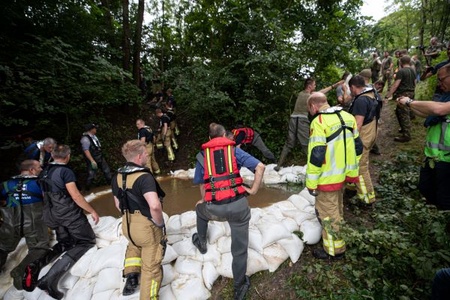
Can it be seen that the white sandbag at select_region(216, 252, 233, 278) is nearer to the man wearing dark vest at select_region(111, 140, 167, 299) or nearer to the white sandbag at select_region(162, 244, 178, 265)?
the white sandbag at select_region(162, 244, 178, 265)

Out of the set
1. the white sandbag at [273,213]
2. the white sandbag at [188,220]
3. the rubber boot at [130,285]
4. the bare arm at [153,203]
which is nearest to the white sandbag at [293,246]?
the white sandbag at [273,213]

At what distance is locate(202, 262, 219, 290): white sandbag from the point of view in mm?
2481

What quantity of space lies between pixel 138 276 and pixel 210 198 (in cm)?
120

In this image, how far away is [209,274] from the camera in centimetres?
253

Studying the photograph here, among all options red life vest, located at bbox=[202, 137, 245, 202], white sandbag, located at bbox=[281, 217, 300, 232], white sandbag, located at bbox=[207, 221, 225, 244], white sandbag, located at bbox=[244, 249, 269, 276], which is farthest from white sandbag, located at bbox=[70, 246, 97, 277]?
white sandbag, located at bbox=[281, 217, 300, 232]

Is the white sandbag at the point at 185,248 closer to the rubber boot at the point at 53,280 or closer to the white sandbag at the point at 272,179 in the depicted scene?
the rubber boot at the point at 53,280

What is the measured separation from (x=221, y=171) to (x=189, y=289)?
130 centimetres

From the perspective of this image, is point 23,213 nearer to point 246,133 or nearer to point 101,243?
point 101,243

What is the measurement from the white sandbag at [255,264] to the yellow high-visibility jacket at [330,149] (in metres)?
1.01

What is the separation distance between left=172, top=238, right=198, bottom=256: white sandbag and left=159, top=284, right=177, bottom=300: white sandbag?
40 centimetres

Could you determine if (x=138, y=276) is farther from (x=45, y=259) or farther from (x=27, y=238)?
(x=27, y=238)

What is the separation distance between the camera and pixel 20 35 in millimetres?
4852

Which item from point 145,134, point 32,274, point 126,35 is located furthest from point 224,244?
point 126,35

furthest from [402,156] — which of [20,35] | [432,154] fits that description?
[20,35]
